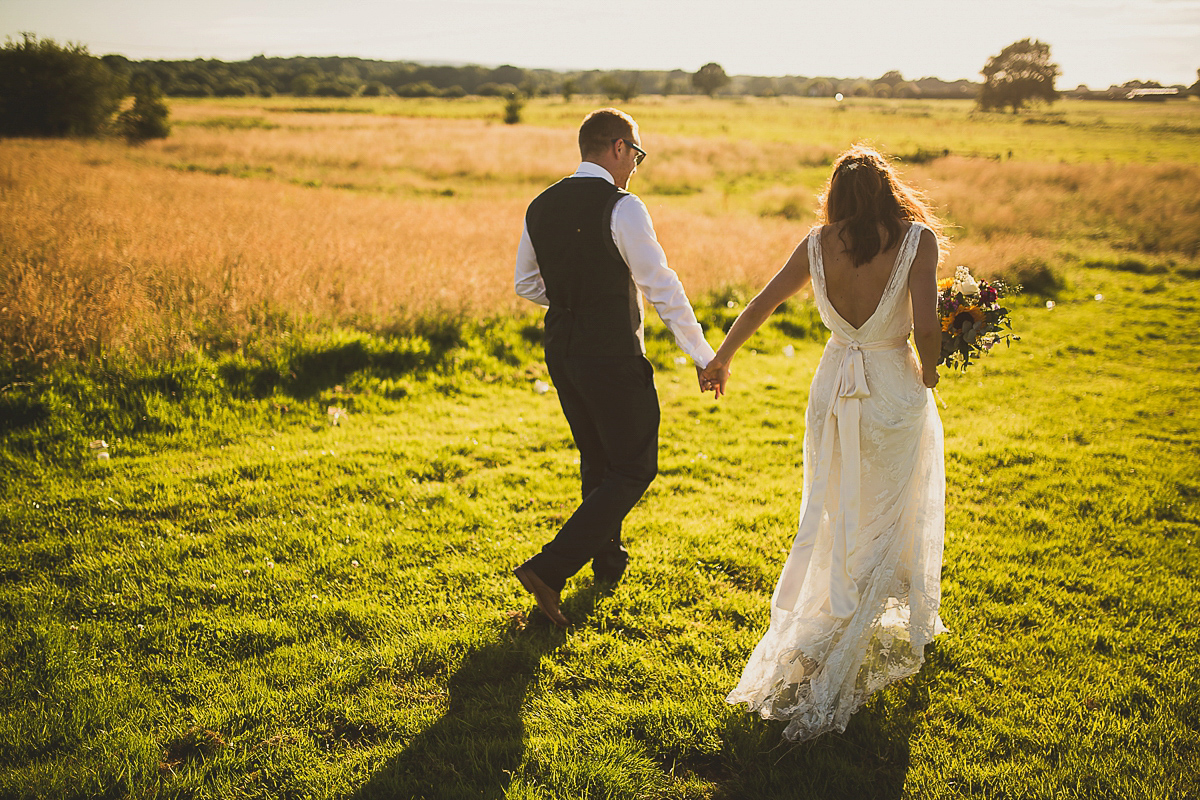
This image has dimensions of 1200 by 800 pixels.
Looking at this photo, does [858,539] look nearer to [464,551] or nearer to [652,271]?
[652,271]

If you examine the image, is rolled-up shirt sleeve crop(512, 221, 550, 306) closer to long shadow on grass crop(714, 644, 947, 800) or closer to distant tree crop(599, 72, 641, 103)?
long shadow on grass crop(714, 644, 947, 800)

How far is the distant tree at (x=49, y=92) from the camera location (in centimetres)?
3209

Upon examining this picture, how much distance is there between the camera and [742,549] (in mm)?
4781

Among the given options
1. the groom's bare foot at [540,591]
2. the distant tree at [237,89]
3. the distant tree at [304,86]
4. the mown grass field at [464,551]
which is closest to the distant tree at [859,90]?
the distant tree at [304,86]

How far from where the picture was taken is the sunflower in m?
3.33

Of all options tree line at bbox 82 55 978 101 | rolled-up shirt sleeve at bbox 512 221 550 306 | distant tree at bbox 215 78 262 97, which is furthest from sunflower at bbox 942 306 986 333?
distant tree at bbox 215 78 262 97

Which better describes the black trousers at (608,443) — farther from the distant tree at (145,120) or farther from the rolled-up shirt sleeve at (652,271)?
the distant tree at (145,120)

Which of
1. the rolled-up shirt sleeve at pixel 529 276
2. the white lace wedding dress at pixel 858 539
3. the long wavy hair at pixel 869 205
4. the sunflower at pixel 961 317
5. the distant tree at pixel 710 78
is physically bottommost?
the white lace wedding dress at pixel 858 539

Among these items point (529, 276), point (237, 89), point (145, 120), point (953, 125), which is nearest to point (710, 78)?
point (953, 125)

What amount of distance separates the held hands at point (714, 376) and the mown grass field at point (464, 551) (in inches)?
56.7

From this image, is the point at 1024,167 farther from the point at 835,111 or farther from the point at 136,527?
the point at 835,111

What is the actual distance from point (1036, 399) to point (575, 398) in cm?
692

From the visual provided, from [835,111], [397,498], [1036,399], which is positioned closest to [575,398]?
[397,498]

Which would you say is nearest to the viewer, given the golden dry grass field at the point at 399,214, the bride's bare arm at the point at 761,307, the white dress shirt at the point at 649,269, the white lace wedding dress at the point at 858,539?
the white lace wedding dress at the point at 858,539
